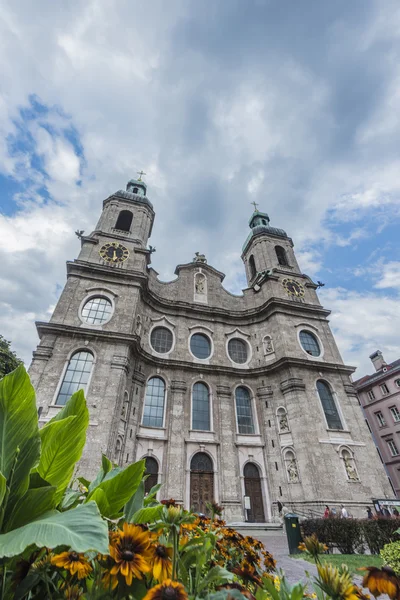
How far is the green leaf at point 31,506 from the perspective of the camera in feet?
A: 4.03

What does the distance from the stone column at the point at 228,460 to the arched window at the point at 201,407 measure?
750 mm

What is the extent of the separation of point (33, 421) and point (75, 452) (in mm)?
315

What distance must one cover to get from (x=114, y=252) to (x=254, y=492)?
16928 millimetres

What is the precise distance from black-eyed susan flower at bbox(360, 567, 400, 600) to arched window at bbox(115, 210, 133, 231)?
2368cm

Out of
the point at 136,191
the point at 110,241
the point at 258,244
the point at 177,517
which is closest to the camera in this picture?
the point at 177,517

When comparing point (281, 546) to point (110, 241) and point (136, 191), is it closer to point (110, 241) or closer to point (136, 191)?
point (110, 241)

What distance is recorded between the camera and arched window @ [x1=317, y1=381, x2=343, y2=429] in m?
16.6

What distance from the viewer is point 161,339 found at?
18.8 meters

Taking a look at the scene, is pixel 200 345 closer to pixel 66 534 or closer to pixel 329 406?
pixel 329 406

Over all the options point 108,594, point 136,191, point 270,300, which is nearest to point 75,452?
point 108,594

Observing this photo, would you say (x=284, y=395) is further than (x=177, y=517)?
Yes

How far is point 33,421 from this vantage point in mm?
1432

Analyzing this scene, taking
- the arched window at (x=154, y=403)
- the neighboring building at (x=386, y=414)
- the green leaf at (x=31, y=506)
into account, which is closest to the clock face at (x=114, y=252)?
the arched window at (x=154, y=403)

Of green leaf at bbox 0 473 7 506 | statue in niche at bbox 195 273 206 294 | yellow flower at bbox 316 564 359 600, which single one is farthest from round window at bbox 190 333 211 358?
green leaf at bbox 0 473 7 506
